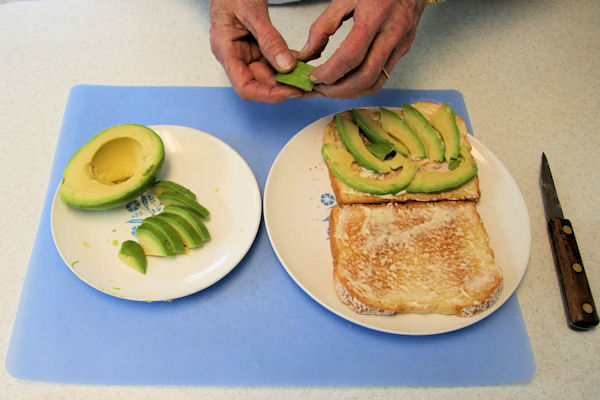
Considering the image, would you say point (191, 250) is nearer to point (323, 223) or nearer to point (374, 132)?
point (323, 223)

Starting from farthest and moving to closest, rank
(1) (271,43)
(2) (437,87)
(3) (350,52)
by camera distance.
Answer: (2) (437,87), (1) (271,43), (3) (350,52)

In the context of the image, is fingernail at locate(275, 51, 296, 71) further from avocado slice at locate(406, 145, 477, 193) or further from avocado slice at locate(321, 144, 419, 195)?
avocado slice at locate(406, 145, 477, 193)

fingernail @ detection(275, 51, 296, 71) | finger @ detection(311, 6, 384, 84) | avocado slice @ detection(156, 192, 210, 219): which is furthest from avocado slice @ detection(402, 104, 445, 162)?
avocado slice @ detection(156, 192, 210, 219)

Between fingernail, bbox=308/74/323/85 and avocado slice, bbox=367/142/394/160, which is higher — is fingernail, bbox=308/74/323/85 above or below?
above

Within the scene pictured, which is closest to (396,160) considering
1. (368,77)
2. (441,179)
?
(441,179)

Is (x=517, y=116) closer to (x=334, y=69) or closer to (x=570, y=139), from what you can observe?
(x=570, y=139)

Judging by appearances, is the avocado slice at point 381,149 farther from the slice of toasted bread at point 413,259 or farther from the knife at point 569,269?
the knife at point 569,269
